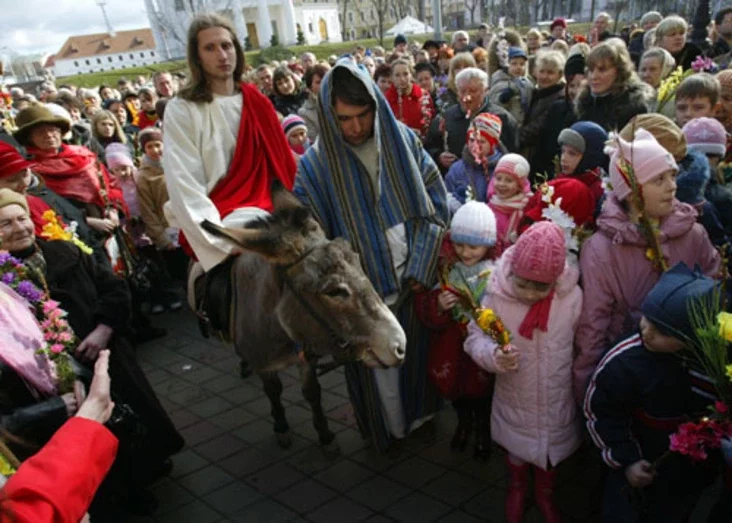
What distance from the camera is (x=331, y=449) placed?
400cm

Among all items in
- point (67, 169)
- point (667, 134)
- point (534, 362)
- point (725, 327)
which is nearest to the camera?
point (725, 327)

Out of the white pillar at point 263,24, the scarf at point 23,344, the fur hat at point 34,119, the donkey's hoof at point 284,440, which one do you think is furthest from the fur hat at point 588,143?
the white pillar at point 263,24

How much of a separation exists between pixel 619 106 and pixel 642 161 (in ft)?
7.41

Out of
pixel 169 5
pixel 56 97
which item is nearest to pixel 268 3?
pixel 169 5

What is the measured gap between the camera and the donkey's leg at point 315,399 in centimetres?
380

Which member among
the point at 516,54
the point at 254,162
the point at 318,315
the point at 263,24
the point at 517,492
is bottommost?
the point at 517,492

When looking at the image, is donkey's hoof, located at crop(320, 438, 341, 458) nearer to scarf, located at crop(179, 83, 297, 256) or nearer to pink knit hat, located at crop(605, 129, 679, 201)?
scarf, located at crop(179, 83, 297, 256)

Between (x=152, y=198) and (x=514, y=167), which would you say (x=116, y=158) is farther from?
(x=514, y=167)

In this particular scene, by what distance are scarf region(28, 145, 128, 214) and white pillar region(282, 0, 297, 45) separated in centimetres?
7489

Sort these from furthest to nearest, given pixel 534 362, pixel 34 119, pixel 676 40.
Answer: pixel 676 40 < pixel 34 119 < pixel 534 362

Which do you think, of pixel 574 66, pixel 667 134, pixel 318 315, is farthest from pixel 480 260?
pixel 574 66

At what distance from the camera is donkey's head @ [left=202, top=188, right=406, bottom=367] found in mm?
2684

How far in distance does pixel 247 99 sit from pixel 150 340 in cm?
392

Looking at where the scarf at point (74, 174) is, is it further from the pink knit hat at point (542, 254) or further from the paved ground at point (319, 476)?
the pink knit hat at point (542, 254)
